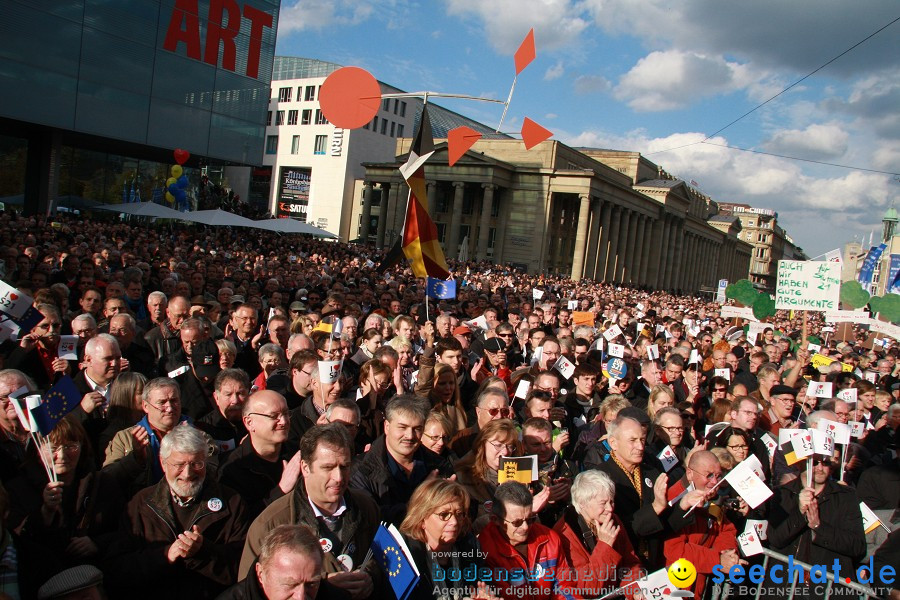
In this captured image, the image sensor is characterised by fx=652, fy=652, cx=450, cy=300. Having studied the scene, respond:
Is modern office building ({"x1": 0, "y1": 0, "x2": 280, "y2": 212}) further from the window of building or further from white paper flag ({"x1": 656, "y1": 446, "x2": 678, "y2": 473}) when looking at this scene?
the window of building

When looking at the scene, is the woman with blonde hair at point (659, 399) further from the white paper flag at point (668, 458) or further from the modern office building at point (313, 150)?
the modern office building at point (313, 150)

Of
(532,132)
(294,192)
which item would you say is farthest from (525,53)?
(294,192)

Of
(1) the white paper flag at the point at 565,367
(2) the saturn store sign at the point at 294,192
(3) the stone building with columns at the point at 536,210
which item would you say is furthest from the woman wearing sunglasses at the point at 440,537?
(2) the saturn store sign at the point at 294,192

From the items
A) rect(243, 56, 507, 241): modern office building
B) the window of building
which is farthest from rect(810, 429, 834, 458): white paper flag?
the window of building

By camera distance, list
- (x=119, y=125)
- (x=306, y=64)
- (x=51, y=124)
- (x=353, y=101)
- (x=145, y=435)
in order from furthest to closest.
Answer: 1. (x=306, y=64)
2. (x=119, y=125)
3. (x=51, y=124)
4. (x=353, y=101)
5. (x=145, y=435)

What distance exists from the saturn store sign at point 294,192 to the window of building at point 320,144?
8.87ft

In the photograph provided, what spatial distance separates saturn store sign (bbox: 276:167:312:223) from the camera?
261ft

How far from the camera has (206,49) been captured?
118ft

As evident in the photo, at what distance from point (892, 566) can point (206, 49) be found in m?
39.0

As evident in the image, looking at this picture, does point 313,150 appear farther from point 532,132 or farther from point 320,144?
point 532,132

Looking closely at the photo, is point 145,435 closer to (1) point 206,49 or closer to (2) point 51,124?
(2) point 51,124

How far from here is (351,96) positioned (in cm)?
915

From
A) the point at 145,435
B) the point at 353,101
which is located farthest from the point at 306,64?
the point at 145,435

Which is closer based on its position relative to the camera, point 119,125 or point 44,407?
point 44,407
